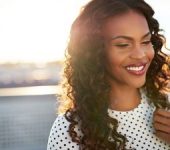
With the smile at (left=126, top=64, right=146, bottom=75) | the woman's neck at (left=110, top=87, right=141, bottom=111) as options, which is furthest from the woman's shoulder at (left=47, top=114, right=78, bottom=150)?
the smile at (left=126, top=64, right=146, bottom=75)

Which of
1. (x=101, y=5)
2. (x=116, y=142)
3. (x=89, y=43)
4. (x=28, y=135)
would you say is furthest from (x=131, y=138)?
(x=28, y=135)

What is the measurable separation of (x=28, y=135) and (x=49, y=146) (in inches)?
78.4

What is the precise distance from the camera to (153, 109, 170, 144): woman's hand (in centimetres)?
236

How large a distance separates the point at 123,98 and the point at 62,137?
1.31 feet

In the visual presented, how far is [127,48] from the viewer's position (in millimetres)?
2316

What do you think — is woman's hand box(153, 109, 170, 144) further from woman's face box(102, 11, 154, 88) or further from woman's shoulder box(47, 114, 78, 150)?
woman's shoulder box(47, 114, 78, 150)

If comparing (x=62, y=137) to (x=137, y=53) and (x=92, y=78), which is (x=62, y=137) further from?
(x=137, y=53)

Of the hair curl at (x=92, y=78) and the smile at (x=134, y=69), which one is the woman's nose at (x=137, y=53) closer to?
the smile at (x=134, y=69)

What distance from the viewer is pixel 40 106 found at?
453 cm

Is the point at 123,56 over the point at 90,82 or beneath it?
over

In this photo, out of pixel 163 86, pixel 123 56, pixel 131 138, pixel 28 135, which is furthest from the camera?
pixel 28 135

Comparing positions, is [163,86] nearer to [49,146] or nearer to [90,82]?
[90,82]

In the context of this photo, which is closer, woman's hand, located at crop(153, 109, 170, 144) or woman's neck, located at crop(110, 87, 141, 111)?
woman's hand, located at crop(153, 109, 170, 144)

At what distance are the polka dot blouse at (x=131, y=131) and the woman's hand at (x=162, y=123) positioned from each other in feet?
0.24
